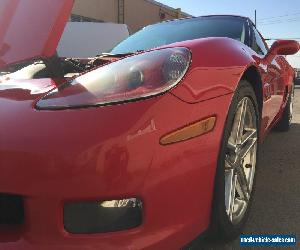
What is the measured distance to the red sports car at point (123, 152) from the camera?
140 cm

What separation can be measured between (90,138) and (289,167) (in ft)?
8.00

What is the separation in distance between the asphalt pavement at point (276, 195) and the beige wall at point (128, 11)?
15.2m

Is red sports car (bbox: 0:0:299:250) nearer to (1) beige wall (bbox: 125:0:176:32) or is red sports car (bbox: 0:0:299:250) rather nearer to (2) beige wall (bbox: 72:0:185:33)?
(2) beige wall (bbox: 72:0:185:33)

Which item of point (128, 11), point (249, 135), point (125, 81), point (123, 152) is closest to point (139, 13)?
point (128, 11)

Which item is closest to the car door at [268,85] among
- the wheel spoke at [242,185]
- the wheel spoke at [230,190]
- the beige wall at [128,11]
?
the wheel spoke at [242,185]

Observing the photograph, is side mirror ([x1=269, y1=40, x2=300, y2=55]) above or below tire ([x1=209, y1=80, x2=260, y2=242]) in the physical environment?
above

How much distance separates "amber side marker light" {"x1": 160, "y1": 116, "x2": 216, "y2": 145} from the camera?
1.50 meters

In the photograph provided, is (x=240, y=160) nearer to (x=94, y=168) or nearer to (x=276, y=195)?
(x=276, y=195)

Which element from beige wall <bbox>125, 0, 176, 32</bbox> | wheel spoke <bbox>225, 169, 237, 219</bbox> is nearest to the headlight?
wheel spoke <bbox>225, 169, 237, 219</bbox>

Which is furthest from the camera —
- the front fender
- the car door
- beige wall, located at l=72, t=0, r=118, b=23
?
beige wall, located at l=72, t=0, r=118, b=23

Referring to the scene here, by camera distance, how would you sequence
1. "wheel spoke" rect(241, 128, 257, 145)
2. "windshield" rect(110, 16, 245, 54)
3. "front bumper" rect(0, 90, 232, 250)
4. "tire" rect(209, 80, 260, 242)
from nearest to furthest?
"front bumper" rect(0, 90, 232, 250)
"tire" rect(209, 80, 260, 242)
"wheel spoke" rect(241, 128, 257, 145)
"windshield" rect(110, 16, 245, 54)

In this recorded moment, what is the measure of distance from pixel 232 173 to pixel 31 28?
1200 millimetres

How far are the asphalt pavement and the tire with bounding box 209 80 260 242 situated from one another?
9 centimetres

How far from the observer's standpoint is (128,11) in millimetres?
22469
